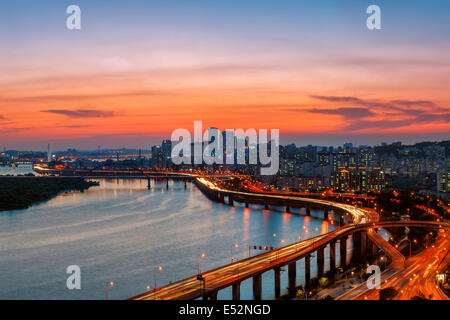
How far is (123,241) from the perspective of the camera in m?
20.4

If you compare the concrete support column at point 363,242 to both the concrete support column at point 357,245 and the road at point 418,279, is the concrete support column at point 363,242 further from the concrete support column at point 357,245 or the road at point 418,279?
the road at point 418,279

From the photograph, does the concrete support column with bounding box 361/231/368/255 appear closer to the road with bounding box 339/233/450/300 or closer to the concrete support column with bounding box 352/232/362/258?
the concrete support column with bounding box 352/232/362/258

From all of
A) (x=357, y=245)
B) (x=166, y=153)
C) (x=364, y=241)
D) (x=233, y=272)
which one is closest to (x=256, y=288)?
(x=233, y=272)

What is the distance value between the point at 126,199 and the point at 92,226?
14824 millimetres

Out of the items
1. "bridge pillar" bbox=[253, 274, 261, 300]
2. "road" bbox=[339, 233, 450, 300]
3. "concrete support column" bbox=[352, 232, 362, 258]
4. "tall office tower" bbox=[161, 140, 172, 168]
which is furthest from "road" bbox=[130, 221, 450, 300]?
"tall office tower" bbox=[161, 140, 172, 168]

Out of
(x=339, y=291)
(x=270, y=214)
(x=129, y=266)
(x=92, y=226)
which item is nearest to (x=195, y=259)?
(x=129, y=266)

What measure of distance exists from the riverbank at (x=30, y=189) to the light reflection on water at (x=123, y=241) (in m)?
2.26

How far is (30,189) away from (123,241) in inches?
1080

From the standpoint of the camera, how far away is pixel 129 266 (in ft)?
51.3

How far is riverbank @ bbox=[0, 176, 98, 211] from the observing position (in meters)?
35.2

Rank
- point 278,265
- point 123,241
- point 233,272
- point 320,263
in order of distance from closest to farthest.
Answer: point 233,272 < point 278,265 < point 320,263 < point 123,241

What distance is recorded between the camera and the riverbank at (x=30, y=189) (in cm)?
3517

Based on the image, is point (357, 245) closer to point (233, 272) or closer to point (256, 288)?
point (256, 288)
